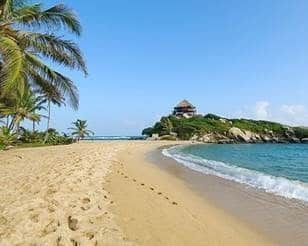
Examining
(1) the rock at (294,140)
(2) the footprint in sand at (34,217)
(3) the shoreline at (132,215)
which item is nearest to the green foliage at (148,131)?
(1) the rock at (294,140)

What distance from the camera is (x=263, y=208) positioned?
8.37 meters

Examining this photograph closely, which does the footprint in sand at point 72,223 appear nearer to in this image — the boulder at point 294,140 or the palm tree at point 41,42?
the palm tree at point 41,42

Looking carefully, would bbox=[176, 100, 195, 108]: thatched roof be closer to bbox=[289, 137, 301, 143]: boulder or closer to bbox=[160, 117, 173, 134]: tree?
bbox=[160, 117, 173, 134]: tree

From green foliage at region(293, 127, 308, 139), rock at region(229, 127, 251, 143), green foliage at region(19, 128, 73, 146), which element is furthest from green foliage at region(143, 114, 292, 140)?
green foliage at region(19, 128, 73, 146)

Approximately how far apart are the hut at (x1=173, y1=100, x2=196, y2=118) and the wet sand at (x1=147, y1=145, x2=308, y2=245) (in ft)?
326

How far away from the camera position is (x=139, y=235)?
5.59m

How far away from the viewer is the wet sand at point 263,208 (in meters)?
6.27

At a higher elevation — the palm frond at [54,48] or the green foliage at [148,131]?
the green foliage at [148,131]

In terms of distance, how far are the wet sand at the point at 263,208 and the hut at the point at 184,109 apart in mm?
99230

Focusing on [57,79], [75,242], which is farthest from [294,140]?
[75,242]

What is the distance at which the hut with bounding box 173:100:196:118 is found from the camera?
112 metres

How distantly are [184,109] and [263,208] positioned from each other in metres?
105

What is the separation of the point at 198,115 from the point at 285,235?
350 ft

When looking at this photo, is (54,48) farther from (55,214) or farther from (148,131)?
(148,131)
